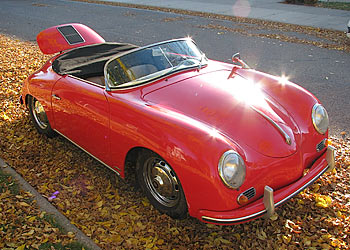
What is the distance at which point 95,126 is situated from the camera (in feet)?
11.8

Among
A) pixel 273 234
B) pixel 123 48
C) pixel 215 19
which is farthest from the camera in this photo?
pixel 215 19

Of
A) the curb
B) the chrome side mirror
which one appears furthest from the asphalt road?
the curb

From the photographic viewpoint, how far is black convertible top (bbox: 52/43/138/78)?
14.0 feet

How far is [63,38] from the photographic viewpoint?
5031mm

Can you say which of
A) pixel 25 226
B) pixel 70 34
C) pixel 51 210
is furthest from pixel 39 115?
pixel 25 226

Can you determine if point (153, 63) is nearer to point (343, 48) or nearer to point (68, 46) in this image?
point (68, 46)

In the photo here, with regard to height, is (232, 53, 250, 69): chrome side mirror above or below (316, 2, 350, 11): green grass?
below

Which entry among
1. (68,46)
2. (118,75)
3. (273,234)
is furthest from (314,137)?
(68,46)

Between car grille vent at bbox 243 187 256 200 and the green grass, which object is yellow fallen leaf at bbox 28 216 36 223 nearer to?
car grille vent at bbox 243 187 256 200

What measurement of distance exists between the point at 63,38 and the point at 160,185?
9.97 feet

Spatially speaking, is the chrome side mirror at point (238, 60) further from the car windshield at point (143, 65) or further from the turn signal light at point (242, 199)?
the turn signal light at point (242, 199)

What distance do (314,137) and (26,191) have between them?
2993 millimetres

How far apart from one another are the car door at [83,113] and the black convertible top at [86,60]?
222mm

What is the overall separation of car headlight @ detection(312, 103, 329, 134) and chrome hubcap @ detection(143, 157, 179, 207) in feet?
4.90
